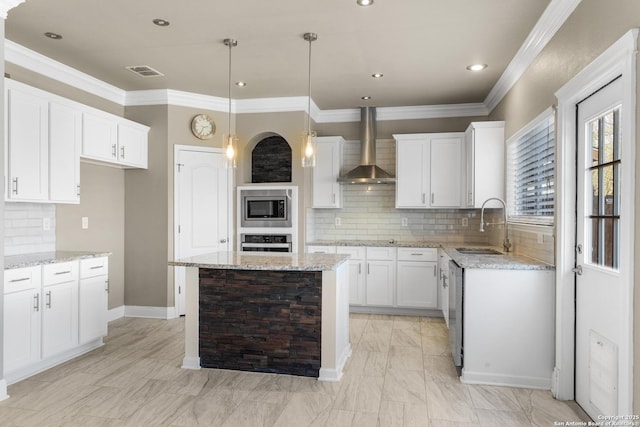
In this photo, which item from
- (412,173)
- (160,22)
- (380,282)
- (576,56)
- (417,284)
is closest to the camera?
(576,56)

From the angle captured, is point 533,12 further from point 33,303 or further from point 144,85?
point 33,303

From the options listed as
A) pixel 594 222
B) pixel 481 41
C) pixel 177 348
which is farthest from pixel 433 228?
pixel 177 348

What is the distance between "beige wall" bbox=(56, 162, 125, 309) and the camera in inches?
175

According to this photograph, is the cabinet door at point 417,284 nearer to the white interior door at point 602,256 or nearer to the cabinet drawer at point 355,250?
the cabinet drawer at point 355,250

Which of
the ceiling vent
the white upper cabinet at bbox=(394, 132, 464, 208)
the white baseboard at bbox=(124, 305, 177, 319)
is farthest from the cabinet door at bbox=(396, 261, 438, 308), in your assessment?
the ceiling vent

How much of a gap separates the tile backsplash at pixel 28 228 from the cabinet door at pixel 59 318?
671mm

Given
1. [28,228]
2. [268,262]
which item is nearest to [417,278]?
[268,262]

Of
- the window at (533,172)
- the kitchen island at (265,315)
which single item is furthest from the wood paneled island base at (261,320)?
the window at (533,172)

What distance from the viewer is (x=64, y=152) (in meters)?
3.97

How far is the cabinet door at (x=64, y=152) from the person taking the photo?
151 inches

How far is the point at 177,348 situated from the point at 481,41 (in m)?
3.89

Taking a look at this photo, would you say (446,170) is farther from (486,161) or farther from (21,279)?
(21,279)

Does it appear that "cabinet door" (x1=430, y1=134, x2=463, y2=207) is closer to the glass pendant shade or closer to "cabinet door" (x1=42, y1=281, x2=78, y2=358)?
the glass pendant shade

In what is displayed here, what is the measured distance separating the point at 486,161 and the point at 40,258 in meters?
4.47
